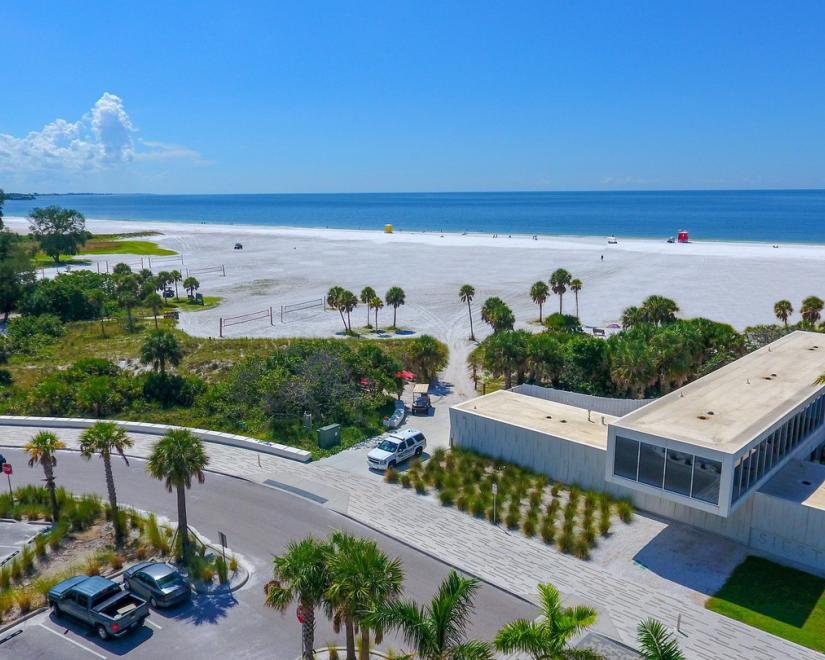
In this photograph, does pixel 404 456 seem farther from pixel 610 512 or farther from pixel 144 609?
pixel 144 609

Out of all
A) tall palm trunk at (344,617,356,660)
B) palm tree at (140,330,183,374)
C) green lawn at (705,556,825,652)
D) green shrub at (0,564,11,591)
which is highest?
palm tree at (140,330,183,374)

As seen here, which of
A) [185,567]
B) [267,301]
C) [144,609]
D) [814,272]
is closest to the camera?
[144,609]

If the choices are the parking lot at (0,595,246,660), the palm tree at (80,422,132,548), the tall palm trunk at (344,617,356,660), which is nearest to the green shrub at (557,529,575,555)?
A: the tall palm trunk at (344,617,356,660)

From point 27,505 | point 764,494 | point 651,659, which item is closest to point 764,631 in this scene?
point 764,494

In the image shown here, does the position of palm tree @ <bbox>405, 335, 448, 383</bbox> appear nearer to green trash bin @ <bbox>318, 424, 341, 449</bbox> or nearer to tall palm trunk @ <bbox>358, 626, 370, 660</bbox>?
green trash bin @ <bbox>318, 424, 341, 449</bbox>

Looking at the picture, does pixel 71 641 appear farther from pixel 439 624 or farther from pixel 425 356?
pixel 425 356

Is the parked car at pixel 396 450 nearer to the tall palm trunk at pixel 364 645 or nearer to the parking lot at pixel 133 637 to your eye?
the parking lot at pixel 133 637
